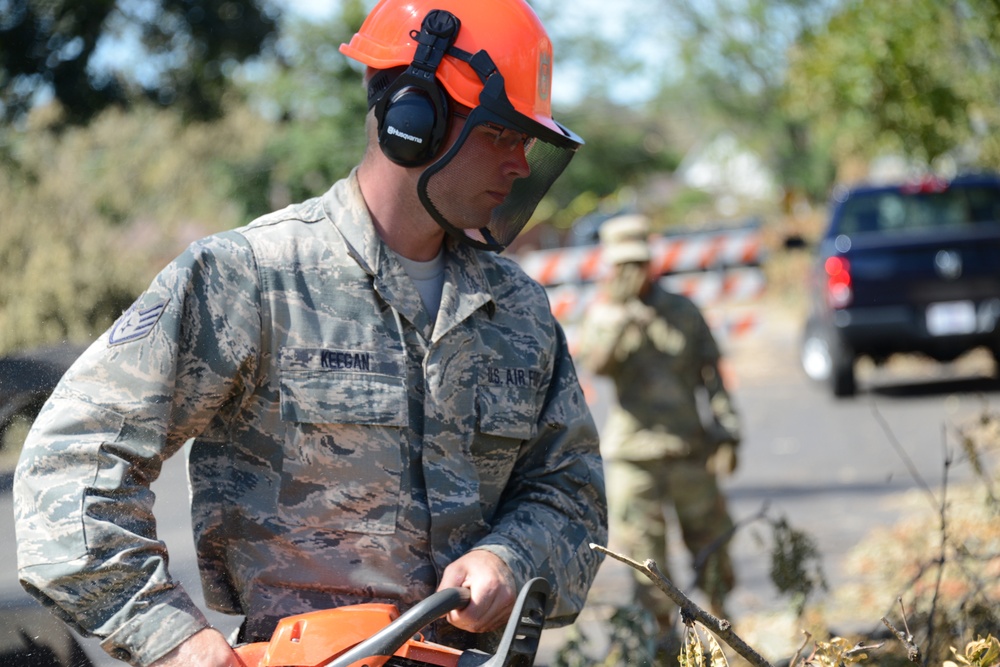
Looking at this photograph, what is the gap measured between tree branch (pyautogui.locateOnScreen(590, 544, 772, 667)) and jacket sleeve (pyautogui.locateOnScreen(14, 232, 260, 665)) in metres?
0.73

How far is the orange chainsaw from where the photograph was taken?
192 centimetres

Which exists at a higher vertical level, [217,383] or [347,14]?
[347,14]

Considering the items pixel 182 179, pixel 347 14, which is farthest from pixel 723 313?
pixel 347 14

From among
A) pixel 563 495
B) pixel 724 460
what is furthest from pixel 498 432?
pixel 724 460

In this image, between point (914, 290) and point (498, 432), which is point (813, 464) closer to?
point (914, 290)

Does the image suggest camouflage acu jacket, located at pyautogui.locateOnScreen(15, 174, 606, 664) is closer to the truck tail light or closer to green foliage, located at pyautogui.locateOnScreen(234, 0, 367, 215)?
green foliage, located at pyautogui.locateOnScreen(234, 0, 367, 215)

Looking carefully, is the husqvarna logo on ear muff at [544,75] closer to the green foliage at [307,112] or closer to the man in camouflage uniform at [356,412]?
the man in camouflage uniform at [356,412]

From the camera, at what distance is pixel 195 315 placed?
7.02 ft

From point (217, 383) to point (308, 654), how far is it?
51 cm

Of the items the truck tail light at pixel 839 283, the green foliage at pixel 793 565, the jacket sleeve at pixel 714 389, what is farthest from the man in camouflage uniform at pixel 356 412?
the truck tail light at pixel 839 283

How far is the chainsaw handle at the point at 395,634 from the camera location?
1.89 metres

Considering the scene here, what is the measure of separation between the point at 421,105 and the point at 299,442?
672 millimetres

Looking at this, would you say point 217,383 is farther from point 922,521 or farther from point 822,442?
point 822,442

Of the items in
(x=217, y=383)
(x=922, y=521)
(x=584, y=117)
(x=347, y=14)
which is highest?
(x=584, y=117)
